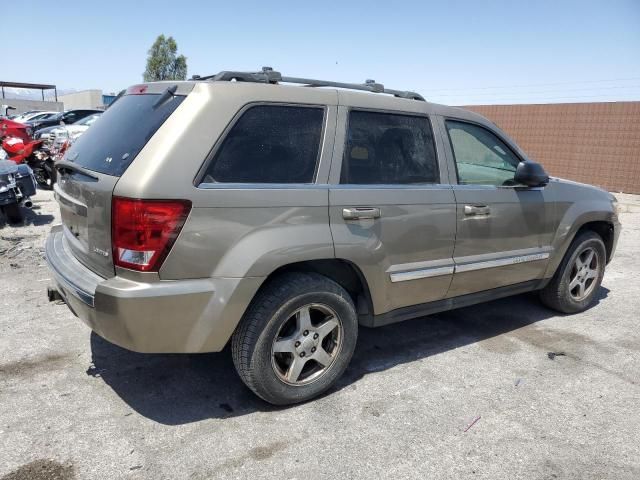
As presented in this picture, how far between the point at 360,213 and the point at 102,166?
4.97 feet

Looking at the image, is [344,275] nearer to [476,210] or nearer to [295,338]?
[295,338]

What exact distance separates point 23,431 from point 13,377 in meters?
0.71

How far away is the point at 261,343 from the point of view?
2918 mm

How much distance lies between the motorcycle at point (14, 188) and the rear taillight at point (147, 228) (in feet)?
18.9

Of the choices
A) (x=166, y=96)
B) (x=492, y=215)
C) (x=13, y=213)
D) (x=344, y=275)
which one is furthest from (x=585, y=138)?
(x=166, y=96)

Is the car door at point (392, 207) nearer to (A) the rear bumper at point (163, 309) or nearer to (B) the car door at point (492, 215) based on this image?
(B) the car door at point (492, 215)

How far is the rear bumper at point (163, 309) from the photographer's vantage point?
8.46ft

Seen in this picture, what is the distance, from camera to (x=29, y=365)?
352 centimetres

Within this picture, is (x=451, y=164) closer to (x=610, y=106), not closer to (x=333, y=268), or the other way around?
(x=333, y=268)

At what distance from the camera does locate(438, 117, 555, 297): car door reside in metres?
3.77

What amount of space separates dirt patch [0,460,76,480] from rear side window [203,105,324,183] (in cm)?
157

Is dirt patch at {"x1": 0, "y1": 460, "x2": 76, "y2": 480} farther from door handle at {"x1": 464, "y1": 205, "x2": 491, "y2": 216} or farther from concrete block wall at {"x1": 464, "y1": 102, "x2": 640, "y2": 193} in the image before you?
concrete block wall at {"x1": 464, "y1": 102, "x2": 640, "y2": 193}

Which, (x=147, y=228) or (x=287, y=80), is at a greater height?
(x=287, y=80)

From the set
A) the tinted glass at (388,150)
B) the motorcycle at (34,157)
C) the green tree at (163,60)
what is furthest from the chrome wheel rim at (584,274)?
the green tree at (163,60)
